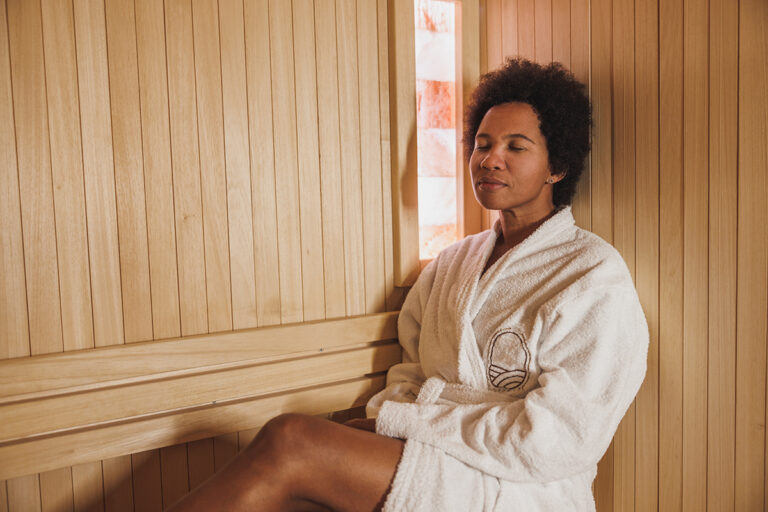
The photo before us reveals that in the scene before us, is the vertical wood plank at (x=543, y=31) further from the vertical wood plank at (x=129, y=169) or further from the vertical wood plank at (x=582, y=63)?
the vertical wood plank at (x=129, y=169)

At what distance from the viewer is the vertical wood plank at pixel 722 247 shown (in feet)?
3.57

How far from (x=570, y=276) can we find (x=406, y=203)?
1.79 feet

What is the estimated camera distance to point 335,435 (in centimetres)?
108

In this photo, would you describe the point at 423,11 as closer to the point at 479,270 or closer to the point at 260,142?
the point at 260,142

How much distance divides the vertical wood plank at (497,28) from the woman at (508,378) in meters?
0.29

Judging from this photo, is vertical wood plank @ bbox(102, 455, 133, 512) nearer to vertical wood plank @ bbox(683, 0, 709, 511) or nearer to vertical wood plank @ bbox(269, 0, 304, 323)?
vertical wood plank @ bbox(269, 0, 304, 323)

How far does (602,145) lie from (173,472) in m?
1.35

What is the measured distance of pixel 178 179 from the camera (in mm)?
A: 1291

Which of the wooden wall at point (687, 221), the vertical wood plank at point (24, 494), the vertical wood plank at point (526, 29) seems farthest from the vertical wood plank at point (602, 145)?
the vertical wood plank at point (24, 494)

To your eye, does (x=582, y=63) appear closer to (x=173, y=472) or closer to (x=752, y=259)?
(x=752, y=259)

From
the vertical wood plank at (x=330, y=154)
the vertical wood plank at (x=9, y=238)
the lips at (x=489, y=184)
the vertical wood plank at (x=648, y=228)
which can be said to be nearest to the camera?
the vertical wood plank at (x=9, y=238)

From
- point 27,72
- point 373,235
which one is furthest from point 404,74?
point 27,72

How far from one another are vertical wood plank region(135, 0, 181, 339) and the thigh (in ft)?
1.52

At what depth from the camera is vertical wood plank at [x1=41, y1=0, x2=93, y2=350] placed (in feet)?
3.81
